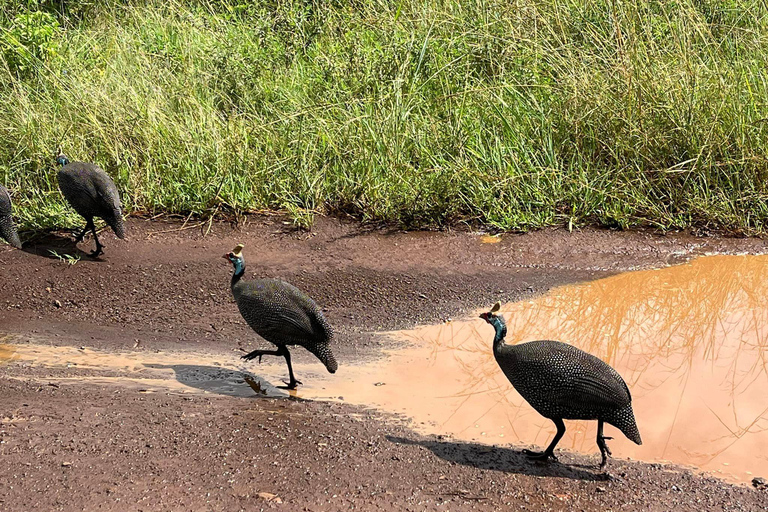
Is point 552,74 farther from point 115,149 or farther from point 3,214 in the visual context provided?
point 3,214

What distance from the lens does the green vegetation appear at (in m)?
7.04

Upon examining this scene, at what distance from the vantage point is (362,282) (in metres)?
6.13

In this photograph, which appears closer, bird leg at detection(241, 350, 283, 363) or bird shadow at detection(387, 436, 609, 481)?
bird shadow at detection(387, 436, 609, 481)

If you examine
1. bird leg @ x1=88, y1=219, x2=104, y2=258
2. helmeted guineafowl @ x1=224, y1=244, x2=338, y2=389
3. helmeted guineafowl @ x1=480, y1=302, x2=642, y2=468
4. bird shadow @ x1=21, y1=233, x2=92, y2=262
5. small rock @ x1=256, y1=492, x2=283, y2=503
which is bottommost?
bird shadow @ x1=21, y1=233, x2=92, y2=262

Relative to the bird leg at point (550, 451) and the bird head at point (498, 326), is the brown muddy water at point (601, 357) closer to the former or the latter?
the bird leg at point (550, 451)

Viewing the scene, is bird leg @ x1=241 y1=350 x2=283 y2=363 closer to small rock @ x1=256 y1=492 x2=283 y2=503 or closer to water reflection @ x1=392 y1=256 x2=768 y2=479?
water reflection @ x1=392 y1=256 x2=768 y2=479

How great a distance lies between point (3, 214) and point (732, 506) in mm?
5062

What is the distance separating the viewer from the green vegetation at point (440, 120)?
23.1ft

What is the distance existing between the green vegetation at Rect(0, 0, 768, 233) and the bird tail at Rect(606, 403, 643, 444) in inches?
124

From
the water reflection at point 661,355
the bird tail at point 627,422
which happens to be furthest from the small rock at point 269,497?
the bird tail at point 627,422

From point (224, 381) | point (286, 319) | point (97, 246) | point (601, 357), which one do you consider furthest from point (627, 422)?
point (97, 246)

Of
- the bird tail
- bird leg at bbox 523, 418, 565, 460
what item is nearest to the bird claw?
bird leg at bbox 523, 418, 565, 460

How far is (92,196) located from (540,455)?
386cm

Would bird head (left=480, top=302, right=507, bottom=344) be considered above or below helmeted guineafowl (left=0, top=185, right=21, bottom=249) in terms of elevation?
above
